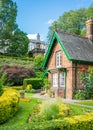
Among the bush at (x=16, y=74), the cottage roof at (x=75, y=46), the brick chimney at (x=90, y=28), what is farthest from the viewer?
the bush at (x=16, y=74)

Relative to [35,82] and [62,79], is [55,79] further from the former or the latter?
[35,82]

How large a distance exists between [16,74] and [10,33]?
71.4 feet

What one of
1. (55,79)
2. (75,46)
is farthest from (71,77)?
(75,46)

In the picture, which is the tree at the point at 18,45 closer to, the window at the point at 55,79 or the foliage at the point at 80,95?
the window at the point at 55,79

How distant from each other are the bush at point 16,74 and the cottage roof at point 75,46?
900 cm

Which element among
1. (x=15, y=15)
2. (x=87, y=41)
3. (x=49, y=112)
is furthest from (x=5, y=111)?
(x=15, y=15)

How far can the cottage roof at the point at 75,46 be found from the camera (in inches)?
984

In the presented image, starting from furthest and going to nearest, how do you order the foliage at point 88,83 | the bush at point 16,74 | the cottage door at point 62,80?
the bush at point 16,74 < the cottage door at point 62,80 < the foliage at point 88,83

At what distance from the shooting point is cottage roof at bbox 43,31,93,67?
25.0m

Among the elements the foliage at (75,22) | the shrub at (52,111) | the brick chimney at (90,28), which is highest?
the foliage at (75,22)

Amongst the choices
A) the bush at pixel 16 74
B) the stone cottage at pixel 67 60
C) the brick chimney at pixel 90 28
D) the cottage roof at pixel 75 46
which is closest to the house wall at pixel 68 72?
the stone cottage at pixel 67 60

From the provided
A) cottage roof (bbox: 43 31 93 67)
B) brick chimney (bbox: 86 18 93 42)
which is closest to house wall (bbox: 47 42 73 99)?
cottage roof (bbox: 43 31 93 67)

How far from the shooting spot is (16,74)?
121ft

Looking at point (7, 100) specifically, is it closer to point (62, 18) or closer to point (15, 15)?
point (15, 15)
